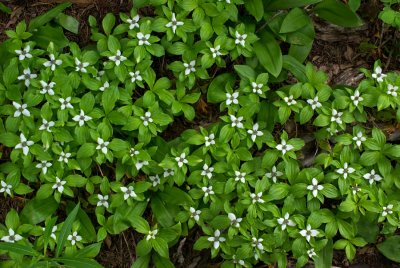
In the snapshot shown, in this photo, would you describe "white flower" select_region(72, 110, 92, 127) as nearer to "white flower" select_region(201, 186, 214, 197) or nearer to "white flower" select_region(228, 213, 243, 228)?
"white flower" select_region(201, 186, 214, 197)

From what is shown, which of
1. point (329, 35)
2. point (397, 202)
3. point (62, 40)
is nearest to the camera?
point (397, 202)

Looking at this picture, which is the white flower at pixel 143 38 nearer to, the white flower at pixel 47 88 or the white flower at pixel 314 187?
the white flower at pixel 47 88

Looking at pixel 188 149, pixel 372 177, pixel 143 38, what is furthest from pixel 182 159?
pixel 372 177

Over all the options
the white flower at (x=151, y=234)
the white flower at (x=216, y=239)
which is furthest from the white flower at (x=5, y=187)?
the white flower at (x=216, y=239)

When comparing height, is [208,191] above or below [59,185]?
below

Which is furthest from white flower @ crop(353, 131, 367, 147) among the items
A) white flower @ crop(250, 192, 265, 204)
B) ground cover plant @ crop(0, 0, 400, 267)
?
white flower @ crop(250, 192, 265, 204)

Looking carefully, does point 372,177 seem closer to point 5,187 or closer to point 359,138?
point 359,138

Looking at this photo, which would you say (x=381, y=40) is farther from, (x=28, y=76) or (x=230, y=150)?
(x=28, y=76)

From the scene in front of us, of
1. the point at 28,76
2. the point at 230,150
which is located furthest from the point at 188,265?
the point at 28,76
